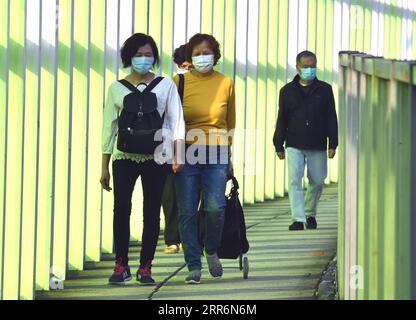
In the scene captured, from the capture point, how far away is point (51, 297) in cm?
1220

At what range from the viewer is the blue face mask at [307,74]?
52.2ft

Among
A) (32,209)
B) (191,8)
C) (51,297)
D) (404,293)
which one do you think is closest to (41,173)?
(32,209)

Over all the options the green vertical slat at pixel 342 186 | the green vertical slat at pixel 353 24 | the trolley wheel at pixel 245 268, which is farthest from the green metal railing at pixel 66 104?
the green vertical slat at pixel 353 24

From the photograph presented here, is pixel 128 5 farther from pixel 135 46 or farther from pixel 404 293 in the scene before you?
pixel 404 293

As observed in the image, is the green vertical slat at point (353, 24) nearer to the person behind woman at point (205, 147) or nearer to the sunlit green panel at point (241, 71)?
the sunlit green panel at point (241, 71)

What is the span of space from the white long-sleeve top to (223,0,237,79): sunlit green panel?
24.1 feet

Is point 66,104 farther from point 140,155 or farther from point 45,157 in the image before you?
point 140,155

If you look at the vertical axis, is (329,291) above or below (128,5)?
below

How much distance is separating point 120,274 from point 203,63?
1.55 metres

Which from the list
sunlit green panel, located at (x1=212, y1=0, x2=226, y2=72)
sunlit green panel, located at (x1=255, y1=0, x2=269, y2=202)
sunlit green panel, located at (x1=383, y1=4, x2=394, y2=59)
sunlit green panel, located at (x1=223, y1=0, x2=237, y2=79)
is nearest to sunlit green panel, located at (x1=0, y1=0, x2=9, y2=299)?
sunlit green panel, located at (x1=212, y1=0, x2=226, y2=72)

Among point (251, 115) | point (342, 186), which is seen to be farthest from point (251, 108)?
point (342, 186)

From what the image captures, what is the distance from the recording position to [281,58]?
20969 mm

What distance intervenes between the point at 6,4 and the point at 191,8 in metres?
5.38
